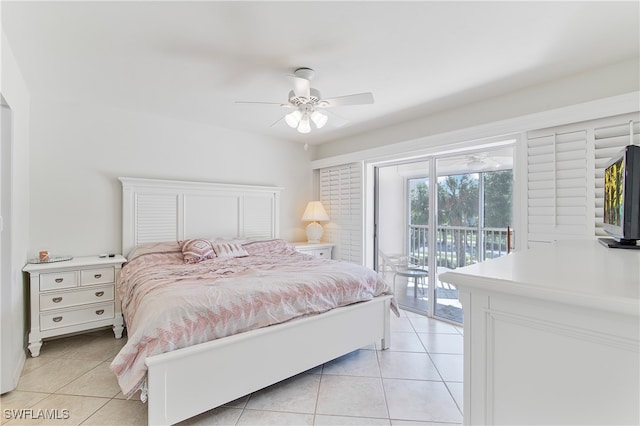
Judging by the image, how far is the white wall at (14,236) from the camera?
6.83 ft

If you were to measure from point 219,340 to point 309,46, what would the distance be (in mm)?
2070

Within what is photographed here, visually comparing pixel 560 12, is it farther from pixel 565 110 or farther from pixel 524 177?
pixel 524 177

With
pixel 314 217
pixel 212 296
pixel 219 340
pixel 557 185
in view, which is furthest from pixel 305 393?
pixel 314 217

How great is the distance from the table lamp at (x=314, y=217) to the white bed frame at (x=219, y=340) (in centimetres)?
92

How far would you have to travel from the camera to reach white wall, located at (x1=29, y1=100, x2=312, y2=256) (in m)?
3.05

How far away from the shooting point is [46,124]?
10.1 feet

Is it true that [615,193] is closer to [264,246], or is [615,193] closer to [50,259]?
[264,246]

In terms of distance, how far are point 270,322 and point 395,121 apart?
2.96 metres

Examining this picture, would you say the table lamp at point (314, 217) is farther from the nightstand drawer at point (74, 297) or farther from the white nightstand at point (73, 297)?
the nightstand drawer at point (74, 297)

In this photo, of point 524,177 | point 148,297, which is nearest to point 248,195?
point 148,297

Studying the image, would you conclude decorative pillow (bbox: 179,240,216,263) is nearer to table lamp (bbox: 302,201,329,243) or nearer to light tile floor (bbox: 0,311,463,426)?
light tile floor (bbox: 0,311,463,426)

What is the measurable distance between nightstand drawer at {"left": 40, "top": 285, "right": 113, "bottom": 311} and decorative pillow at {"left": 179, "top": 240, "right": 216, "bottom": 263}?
0.76m

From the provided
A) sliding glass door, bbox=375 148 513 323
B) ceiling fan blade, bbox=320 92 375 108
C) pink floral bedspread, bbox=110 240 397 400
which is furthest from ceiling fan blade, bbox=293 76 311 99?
sliding glass door, bbox=375 148 513 323

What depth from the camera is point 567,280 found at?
2.35 ft
